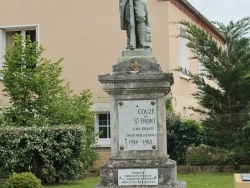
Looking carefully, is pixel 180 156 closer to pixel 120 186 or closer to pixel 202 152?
pixel 202 152

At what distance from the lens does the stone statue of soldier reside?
12.9 meters

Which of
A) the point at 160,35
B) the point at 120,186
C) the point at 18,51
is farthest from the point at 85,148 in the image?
the point at 120,186

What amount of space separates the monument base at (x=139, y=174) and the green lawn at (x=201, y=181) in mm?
5043

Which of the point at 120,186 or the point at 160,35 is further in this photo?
the point at 160,35

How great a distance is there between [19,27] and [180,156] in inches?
337

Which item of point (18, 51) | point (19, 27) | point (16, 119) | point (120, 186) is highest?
point (19, 27)

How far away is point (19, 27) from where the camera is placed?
26984mm

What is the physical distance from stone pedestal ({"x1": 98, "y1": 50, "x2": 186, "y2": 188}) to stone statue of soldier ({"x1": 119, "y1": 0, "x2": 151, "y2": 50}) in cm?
70

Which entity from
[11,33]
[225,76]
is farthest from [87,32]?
[225,76]

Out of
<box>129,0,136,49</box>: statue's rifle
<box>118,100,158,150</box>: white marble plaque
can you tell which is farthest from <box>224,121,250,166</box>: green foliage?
<box>118,100,158,150</box>: white marble plaque

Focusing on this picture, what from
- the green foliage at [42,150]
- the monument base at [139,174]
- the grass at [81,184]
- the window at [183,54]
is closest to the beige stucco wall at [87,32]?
the window at [183,54]

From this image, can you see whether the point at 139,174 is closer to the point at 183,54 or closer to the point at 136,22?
the point at 136,22

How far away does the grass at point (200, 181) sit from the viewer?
1752cm

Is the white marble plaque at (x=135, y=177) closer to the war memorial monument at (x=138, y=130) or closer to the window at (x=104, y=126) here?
the war memorial monument at (x=138, y=130)
